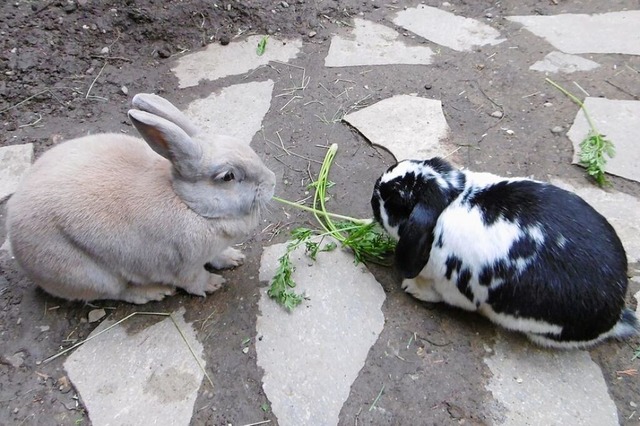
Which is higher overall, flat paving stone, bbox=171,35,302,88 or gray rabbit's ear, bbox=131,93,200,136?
gray rabbit's ear, bbox=131,93,200,136

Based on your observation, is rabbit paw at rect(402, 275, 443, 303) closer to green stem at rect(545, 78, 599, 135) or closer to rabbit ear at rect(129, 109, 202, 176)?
rabbit ear at rect(129, 109, 202, 176)

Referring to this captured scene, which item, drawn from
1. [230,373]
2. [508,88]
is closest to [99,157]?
[230,373]

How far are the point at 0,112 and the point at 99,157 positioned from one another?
1.91 metres

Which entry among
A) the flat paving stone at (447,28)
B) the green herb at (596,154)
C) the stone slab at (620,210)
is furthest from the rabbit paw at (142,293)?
the flat paving stone at (447,28)

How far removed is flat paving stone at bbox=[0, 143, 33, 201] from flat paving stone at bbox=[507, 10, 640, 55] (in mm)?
4246

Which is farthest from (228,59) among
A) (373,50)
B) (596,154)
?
(596,154)

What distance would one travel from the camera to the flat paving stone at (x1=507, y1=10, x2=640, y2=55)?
13.8 feet

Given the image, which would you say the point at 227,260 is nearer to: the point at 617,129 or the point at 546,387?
the point at 546,387

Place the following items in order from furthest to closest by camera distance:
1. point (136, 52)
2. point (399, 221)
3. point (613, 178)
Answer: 1. point (136, 52)
2. point (613, 178)
3. point (399, 221)

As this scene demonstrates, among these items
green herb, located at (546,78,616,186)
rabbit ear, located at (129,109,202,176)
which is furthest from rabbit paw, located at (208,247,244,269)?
green herb, located at (546,78,616,186)

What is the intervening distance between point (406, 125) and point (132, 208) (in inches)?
83.2

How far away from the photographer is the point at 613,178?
3.26m

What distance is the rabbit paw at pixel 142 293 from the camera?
9.07 ft

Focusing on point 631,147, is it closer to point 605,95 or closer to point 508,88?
point 605,95
